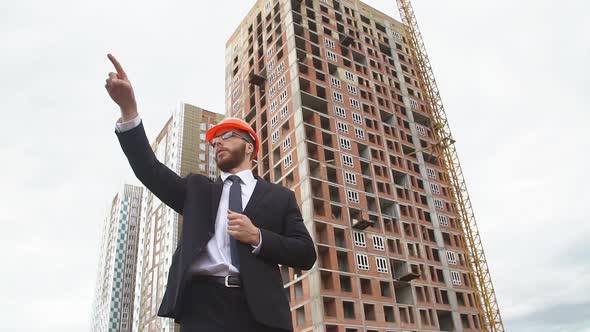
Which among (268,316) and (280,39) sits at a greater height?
(280,39)

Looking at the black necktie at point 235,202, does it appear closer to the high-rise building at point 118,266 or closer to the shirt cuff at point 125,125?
the shirt cuff at point 125,125

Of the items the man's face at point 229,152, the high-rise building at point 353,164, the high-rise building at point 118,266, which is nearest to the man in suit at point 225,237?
the man's face at point 229,152

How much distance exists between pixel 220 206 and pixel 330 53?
2147 inches

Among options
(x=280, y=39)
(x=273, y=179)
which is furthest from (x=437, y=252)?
(x=280, y=39)

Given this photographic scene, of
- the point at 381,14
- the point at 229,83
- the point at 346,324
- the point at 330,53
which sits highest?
the point at 381,14

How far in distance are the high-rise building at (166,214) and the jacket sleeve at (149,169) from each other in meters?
67.2

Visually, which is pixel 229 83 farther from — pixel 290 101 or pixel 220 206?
pixel 220 206

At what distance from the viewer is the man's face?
3.63m

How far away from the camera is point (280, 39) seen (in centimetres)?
5638

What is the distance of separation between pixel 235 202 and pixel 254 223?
0.66 feet

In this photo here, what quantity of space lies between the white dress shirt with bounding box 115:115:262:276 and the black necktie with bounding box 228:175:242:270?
33 millimetres

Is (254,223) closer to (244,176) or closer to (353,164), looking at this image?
(244,176)

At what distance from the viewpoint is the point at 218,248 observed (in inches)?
122

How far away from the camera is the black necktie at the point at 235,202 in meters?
3.05
